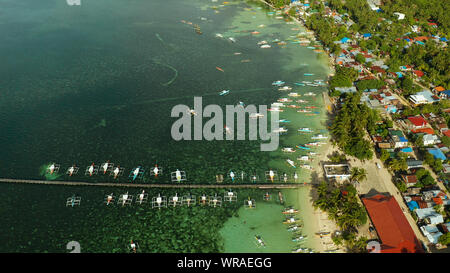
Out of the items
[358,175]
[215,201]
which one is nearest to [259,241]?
[215,201]

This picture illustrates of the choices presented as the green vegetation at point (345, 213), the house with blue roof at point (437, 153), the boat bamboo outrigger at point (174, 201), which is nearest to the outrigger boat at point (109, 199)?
the boat bamboo outrigger at point (174, 201)

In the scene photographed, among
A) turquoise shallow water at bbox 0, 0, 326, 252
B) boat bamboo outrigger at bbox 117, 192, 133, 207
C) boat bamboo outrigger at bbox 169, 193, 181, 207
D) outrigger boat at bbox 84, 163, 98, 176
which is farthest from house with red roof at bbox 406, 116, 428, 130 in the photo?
outrigger boat at bbox 84, 163, 98, 176

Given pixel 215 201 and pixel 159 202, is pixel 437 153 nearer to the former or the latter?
pixel 215 201

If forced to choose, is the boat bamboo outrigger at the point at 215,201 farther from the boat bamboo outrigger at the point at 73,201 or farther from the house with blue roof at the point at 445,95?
the house with blue roof at the point at 445,95

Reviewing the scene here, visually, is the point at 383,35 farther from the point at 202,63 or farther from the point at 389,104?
the point at 202,63

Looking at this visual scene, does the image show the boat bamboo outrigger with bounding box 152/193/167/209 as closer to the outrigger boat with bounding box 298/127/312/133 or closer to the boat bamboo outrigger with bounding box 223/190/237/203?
the boat bamboo outrigger with bounding box 223/190/237/203
